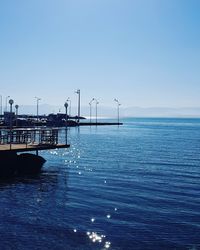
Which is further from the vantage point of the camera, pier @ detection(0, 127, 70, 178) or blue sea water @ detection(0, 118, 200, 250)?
pier @ detection(0, 127, 70, 178)

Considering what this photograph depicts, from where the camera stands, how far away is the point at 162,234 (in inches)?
665

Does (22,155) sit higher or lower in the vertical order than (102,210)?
higher

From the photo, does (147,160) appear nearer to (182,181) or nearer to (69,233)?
(182,181)

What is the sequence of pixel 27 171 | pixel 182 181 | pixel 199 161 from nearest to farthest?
1. pixel 182 181
2. pixel 27 171
3. pixel 199 161

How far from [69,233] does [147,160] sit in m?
26.9

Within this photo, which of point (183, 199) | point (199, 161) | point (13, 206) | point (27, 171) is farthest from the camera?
point (199, 161)

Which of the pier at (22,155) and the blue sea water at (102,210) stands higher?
the pier at (22,155)

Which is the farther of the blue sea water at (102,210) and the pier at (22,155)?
the pier at (22,155)

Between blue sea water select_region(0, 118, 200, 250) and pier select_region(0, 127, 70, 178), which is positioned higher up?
pier select_region(0, 127, 70, 178)

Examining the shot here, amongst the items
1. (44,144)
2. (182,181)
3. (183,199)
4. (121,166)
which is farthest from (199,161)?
(183,199)

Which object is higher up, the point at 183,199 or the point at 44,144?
the point at 44,144

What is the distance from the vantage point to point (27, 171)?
32781mm

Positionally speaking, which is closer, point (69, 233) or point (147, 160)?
point (69, 233)

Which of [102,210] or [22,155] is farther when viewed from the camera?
[22,155]
